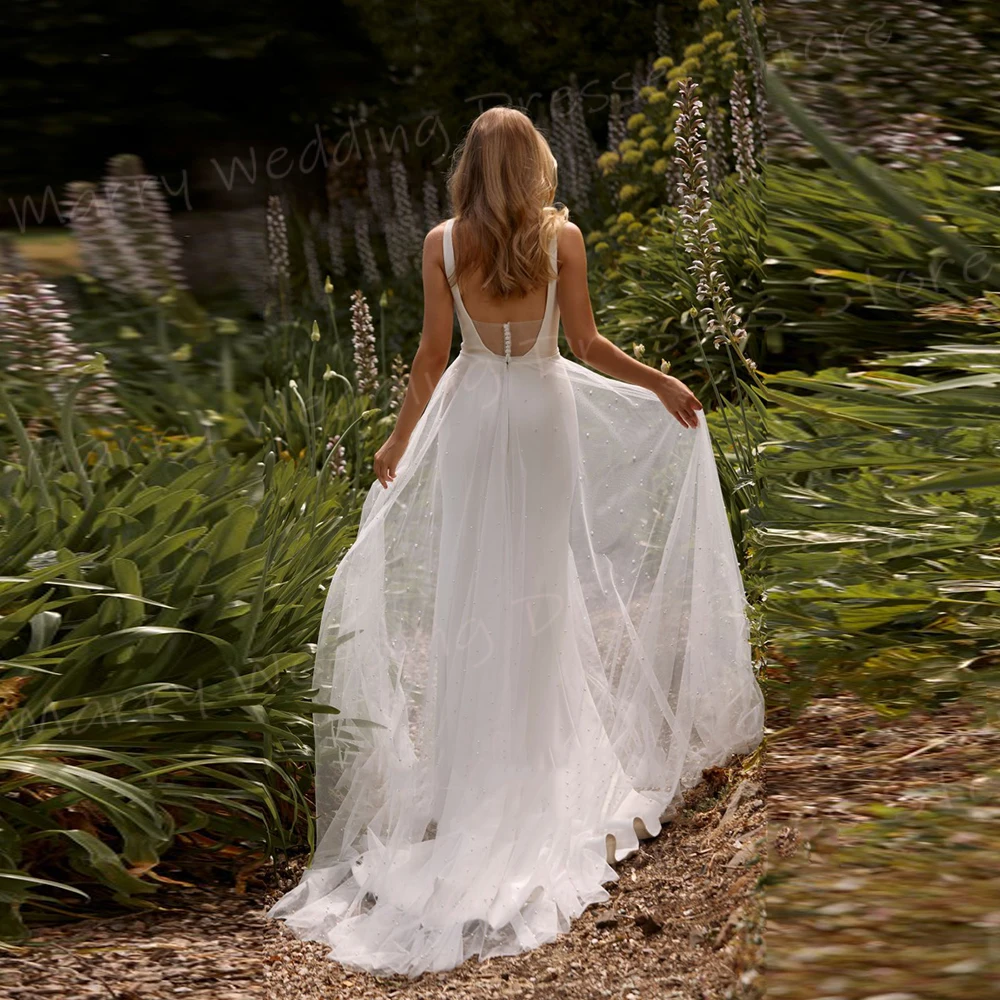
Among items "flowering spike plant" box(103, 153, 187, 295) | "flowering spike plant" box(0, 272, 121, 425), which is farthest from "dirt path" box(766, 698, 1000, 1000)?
"flowering spike plant" box(103, 153, 187, 295)

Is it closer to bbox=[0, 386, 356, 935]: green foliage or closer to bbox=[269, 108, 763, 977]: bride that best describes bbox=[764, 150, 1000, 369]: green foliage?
bbox=[269, 108, 763, 977]: bride

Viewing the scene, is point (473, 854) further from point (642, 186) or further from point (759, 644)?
point (642, 186)

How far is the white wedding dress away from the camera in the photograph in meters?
2.86

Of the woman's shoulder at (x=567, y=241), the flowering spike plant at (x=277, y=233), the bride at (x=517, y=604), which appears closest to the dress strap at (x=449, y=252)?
the bride at (x=517, y=604)

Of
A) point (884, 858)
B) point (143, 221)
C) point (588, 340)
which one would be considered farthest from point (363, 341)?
point (884, 858)

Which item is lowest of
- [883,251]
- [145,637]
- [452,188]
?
[145,637]

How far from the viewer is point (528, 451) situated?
292 cm

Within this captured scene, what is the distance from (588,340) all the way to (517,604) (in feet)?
2.12

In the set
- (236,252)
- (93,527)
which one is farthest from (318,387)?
(93,527)

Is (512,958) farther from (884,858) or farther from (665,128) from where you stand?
(665,128)

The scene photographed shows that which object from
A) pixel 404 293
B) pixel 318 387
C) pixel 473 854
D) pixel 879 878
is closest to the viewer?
pixel 879 878

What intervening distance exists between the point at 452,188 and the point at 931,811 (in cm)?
178

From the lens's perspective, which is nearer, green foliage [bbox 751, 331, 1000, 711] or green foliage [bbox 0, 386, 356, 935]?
green foliage [bbox 751, 331, 1000, 711]

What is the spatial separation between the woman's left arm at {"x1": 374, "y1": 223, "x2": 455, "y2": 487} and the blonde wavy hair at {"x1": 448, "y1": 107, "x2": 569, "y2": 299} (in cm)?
7
